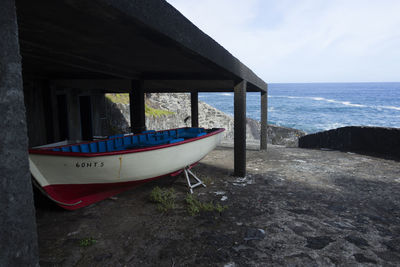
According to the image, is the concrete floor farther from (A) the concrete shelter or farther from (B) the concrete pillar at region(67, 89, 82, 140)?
(B) the concrete pillar at region(67, 89, 82, 140)

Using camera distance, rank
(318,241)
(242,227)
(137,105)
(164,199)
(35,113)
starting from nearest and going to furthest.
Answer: (318,241)
(242,227)
(164,199)
(137,105)
(35,113)

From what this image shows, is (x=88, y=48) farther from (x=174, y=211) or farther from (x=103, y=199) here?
(x=174, y=211)

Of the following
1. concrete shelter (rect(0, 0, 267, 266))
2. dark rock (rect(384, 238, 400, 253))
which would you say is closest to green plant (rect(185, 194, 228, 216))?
concrete shelter (rect(0, 0, 267, 266))

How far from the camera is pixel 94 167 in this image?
446 centimetres

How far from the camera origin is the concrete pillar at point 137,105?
851 cm

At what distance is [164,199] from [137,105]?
4.43 meters

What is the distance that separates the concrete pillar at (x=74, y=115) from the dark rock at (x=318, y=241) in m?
10.5

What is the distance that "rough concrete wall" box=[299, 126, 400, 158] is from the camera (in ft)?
34.0

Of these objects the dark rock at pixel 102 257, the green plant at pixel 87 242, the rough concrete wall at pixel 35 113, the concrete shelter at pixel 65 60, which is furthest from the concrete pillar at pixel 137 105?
the dark rock at pixel 102 257

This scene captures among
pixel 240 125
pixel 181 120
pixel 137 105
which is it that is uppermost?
pixel 137 105

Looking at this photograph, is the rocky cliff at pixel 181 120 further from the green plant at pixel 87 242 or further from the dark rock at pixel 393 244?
the green plant at pixel 87 242

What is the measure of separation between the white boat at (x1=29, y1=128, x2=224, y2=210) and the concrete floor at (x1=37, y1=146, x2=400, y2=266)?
15.6 inches

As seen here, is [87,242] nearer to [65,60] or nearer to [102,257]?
[102,257]

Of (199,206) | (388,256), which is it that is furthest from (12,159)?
(388,256)
